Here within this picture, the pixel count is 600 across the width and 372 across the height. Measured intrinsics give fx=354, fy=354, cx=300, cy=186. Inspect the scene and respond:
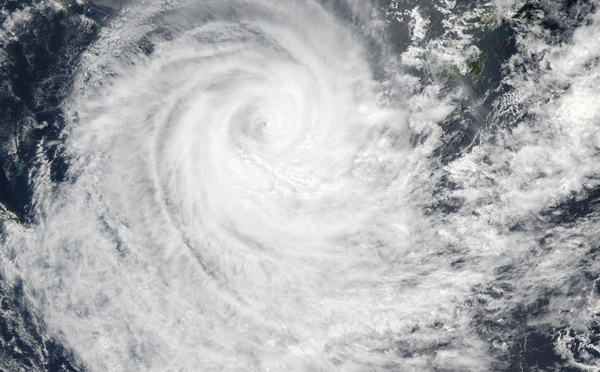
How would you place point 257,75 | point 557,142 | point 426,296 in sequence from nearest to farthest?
point 557,142 < point 426,296 < point 257,75

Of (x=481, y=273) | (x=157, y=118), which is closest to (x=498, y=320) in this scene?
(x=481, y=273)

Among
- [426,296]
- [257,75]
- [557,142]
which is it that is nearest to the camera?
[557,142]

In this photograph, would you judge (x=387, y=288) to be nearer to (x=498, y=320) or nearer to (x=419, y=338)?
(x=419, y=338)

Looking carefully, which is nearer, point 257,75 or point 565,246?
point 565,246

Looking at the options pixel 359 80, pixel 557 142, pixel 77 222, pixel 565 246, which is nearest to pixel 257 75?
pixel 359 80

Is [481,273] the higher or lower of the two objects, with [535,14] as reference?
lower

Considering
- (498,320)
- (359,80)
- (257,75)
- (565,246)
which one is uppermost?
(359,80)
